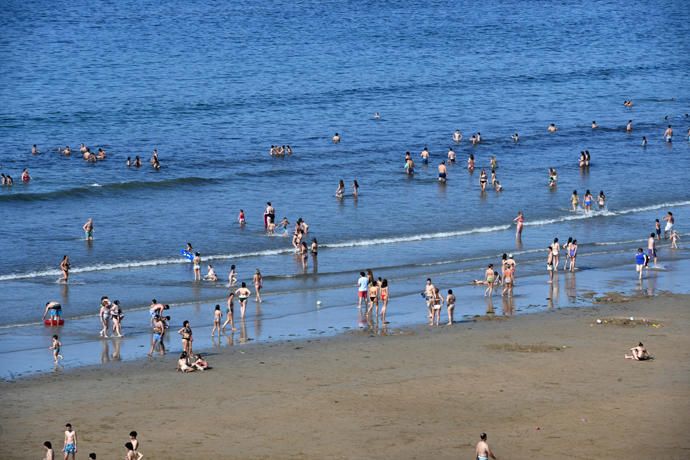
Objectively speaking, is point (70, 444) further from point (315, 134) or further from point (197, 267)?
point (315, 134)

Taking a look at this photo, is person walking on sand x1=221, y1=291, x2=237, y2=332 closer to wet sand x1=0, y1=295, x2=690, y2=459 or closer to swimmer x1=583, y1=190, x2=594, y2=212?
wet sand x1=0, y1=295, x2=690, y2=459

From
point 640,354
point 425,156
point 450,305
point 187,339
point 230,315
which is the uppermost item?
point 425,156

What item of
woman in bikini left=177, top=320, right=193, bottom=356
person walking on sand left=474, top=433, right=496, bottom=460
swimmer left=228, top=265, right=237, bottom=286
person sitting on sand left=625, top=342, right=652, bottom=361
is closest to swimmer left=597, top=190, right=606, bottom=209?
swimmer left=228, top=265, right=237, bottom=286

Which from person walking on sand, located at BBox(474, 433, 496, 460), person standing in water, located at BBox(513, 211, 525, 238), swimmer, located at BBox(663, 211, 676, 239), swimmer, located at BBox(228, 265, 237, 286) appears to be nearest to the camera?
person walking on sand, located at BBox(474, 433, 496, 460)

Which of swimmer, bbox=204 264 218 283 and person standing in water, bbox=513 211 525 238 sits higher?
person standing in water, bbox=513 211 525 238

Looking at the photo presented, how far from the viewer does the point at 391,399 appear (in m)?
23.0

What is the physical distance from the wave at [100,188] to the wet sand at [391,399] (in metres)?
22.1

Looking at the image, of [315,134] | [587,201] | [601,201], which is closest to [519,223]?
[587,201]

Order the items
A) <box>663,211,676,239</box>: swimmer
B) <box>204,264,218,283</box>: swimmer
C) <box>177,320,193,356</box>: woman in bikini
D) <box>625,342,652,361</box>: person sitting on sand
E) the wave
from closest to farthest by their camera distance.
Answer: <box>625,342,652,361</box>: person sitting on sand < <box>177,320,193,356</box>: woman in bikini < <box>204,264,218,283</box>: swimmer < <box>663,211,676,239</box>: swimmer < the wave

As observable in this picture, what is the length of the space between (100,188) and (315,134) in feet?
49.6

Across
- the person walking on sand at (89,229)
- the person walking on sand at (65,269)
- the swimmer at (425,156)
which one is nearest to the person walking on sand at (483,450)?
the person walking on sand at (65,269)

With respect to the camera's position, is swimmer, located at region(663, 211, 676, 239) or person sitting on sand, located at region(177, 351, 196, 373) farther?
swimmer, located at region(663, 211, 676, 239)

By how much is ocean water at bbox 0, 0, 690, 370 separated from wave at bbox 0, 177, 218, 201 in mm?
106

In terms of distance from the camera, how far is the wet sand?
2062 centimetres
